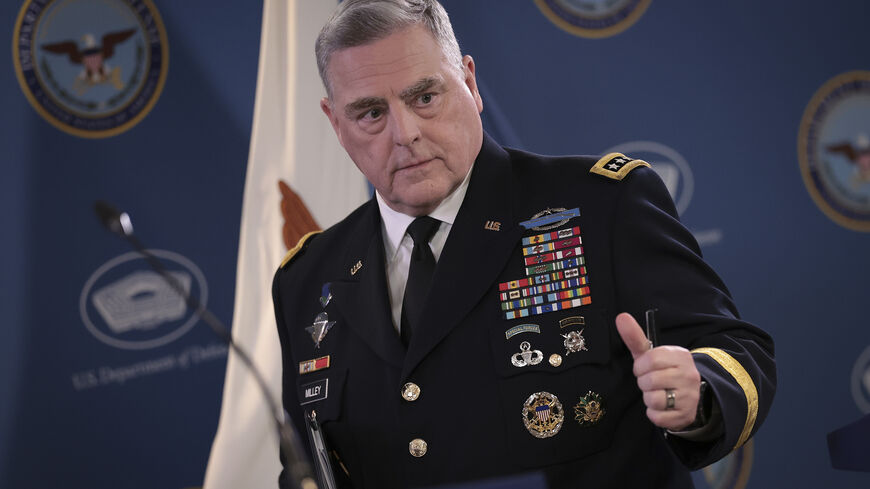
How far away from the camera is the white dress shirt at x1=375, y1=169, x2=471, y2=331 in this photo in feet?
5.11

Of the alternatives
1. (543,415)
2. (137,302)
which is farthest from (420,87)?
(137,302)

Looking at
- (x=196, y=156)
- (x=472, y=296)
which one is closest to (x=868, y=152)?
(x=472, y=296)

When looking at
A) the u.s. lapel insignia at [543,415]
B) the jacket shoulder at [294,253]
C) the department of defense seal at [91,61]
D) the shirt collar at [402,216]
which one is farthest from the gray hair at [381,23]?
the department of defense seal at [91,61]

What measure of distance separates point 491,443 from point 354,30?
2.35ft

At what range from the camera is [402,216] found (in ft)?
5.22

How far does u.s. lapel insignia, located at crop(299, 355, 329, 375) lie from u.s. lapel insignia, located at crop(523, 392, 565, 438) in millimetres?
415

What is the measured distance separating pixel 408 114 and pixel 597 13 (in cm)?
136

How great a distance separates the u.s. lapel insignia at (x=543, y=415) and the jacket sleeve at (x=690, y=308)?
19cm

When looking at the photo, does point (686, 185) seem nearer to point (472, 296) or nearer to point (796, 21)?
point (796, 21)

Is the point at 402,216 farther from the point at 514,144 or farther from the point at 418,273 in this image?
the point at 514,144

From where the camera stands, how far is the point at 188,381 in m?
2.42

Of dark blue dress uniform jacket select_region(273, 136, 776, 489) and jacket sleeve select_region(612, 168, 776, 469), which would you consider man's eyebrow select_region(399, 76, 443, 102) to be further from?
jacket sleeve select_region(612, 168, 776, 469)

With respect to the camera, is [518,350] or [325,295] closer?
[518,350]

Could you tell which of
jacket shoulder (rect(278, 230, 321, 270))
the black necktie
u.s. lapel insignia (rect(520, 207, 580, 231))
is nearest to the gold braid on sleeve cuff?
u.s. lapel insignia (rect(520, 207, 580, 231))
